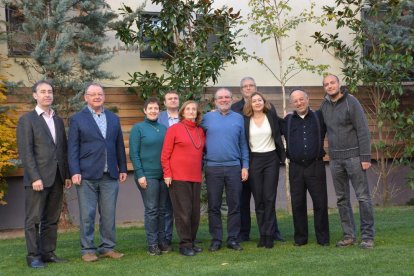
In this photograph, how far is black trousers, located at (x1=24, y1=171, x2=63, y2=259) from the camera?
694cm

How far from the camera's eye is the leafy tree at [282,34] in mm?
11969

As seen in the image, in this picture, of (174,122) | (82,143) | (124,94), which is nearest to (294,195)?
(174,122)

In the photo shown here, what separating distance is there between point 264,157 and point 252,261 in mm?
1323

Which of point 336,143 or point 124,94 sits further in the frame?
point 124,94

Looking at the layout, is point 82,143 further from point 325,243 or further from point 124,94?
point 124,94

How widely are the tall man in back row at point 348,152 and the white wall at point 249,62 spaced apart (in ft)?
16.3

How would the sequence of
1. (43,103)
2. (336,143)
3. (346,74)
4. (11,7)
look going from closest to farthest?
(43,103)
(336,143)
(11,7)
(346,74)

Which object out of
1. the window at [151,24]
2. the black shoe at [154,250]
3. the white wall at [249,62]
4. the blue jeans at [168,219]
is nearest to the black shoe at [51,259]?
the black shoe at [154,250]

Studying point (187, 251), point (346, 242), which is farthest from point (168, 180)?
point (346, 242)

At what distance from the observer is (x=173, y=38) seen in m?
11.5

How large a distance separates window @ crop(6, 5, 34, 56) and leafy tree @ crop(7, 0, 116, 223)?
0.06m

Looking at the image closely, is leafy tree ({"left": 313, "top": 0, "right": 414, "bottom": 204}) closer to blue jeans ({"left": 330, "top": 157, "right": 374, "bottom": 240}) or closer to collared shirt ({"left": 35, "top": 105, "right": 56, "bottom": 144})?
blue jeans ({"left": 330, "top": 157, "right": 374, "bottom": 240})

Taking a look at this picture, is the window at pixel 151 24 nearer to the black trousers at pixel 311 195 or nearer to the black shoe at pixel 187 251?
the black trousers at pixel 311 195

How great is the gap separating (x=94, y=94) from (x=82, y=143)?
1.77 feet
